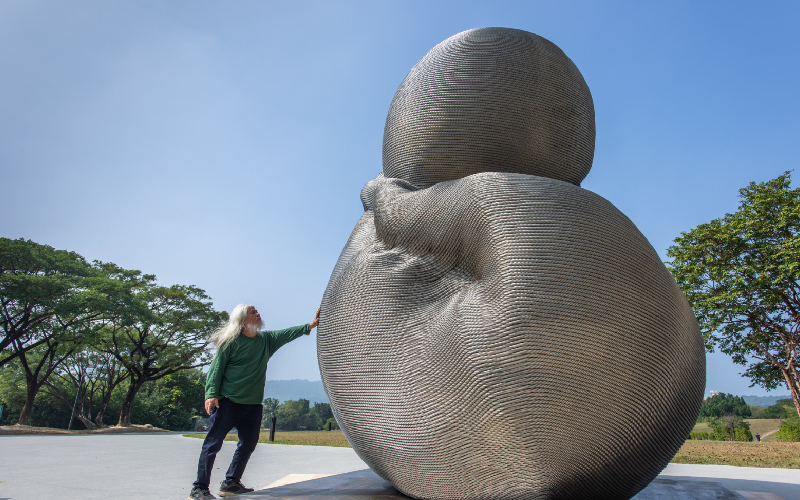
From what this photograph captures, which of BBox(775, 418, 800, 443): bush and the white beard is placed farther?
BBox(775, 418, 800, 443): bush

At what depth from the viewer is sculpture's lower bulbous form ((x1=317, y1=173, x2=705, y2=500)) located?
10.0 feet

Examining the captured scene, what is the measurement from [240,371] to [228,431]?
48 cm

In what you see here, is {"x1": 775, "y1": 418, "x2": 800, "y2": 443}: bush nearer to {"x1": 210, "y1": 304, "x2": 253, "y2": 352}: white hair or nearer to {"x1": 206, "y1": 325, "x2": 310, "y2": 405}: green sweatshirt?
{"x1": 206, "y1": 325, "x2": 310, "y2": 405}: green sweatshirt

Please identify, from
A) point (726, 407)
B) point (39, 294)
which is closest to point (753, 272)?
point (39, 294)

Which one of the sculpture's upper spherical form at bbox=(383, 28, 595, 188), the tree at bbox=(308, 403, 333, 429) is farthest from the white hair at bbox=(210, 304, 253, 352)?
the tree at bbox=(308, 403, 333, 429)

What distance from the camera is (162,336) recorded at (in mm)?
30000

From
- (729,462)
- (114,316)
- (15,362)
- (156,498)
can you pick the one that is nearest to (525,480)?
(156,498)

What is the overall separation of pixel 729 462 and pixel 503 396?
10.3 metres

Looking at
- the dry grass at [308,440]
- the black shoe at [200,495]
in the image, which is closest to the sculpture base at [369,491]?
the black shoe at [200,495]

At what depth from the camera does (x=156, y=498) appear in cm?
529

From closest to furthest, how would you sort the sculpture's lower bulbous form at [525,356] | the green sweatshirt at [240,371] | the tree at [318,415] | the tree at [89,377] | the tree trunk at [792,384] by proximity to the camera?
1. the sculpture's lower bulbous form at [525,356]
2. the green sweatshirt at [240,371]
3. the tree trunk at [792,384]
4. the tree at [89,377]
5. the tree at [318,415]

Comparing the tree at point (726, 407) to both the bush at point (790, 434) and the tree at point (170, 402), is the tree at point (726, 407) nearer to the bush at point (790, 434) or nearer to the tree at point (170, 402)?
the bush at point (790, 434)

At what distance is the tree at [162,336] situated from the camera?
28953mm

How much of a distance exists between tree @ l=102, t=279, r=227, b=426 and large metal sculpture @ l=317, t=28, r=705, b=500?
26935mm
